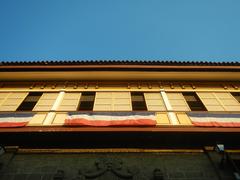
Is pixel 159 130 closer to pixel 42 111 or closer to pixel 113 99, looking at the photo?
pixel 113 99

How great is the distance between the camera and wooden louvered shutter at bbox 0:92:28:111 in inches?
369

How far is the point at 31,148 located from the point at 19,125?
3.35ft

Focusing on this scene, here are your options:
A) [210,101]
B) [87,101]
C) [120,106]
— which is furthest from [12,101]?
[210,101]

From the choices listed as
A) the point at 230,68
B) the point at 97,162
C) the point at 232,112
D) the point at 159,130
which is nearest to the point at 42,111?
→ the point at 97,162

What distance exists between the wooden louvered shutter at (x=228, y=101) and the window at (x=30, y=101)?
736 centimetres

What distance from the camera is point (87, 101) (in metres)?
10.2

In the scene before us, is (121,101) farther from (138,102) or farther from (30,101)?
(30,101)

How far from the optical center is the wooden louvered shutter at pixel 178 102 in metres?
9.31

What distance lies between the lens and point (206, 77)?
37.1ft

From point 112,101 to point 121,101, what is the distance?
1.16 feet

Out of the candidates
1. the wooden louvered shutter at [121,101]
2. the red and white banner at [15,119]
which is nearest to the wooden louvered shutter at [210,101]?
the wooden louvered shutter at [121,101]

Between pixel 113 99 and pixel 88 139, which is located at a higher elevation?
pixel 113 99

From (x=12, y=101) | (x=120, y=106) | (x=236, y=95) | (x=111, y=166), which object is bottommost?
(x=111, y=166)

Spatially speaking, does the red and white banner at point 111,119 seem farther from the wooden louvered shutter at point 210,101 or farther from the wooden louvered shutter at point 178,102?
the wooden louvered shutter at point 210,101
